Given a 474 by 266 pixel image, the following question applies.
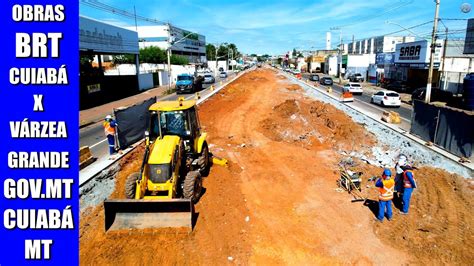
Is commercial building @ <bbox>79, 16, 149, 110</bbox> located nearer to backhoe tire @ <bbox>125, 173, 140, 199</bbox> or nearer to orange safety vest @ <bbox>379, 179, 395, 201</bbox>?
backhoe tire @ <bbox>125, 173, 140, 199</bbox>

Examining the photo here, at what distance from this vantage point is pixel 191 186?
29.9 ft

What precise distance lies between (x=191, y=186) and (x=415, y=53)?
46.4m

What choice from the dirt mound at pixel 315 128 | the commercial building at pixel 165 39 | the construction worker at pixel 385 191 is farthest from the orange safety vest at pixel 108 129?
the commercial building at pixel 165 39

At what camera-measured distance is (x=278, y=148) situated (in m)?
16.7

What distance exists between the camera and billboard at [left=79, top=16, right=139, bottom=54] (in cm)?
3172

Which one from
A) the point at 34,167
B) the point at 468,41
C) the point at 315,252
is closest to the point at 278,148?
the point at 315,252

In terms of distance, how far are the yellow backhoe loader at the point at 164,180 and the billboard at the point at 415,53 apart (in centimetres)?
3983

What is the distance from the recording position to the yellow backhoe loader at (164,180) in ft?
26.7

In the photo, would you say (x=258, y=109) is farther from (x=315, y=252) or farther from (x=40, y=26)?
(x=40, y=26)

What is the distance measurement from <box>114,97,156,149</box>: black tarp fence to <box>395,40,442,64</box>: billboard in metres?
36.9

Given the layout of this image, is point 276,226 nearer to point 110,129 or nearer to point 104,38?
point 110,129

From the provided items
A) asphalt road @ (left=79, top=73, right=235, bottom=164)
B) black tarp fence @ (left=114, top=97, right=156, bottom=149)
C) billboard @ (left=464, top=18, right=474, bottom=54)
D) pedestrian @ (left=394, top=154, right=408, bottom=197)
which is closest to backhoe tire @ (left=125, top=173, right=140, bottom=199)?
asphalt road @ (left=79, top=73, right=235, bottom=164)

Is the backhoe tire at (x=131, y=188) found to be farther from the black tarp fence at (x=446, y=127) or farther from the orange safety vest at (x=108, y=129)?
the black tarp fence at (x=446, y=127)

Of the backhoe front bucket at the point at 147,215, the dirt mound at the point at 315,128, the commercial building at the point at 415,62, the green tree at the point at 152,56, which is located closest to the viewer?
the backhoe front bucket at the point at 147,215
